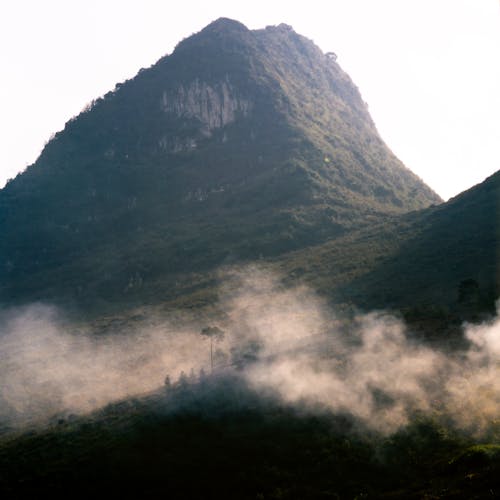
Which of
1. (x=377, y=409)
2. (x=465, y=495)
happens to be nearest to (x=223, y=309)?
(x=377, y=409)

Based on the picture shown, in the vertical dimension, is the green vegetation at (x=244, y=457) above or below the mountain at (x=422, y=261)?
below

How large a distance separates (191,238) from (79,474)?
13090 centimetres

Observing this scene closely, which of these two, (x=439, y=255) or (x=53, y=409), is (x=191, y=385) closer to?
(x=53, y=409)

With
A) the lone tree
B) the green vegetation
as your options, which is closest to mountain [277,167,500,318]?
the lone tree

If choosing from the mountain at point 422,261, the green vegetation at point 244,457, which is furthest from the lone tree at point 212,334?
the mountain at point 422,261

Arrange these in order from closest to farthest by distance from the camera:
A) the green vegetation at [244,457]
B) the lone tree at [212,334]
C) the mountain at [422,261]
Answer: the green vegetation at [244,457] < the lone tree at [212,334] < the mountain at [422,261]

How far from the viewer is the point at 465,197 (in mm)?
152250

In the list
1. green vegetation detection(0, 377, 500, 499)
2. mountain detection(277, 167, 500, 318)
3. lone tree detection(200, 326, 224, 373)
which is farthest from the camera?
mountain detection(277, 167, 500, 318)

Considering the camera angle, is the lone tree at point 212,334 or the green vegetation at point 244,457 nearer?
the green vegetation at point 244,457

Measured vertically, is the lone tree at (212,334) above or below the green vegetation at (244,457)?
above

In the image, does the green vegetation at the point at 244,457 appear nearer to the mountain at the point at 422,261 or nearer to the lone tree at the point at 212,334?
the lone tree at the point at 212,334

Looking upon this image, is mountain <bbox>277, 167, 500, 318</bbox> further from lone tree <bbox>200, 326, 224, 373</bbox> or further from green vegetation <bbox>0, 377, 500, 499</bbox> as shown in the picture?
green vegetation <bbox>0, 377, 500, 499</bbox>

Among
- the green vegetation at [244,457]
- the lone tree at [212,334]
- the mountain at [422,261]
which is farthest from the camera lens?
the mountain at [422,261]

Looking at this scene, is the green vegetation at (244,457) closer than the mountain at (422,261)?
Yes
